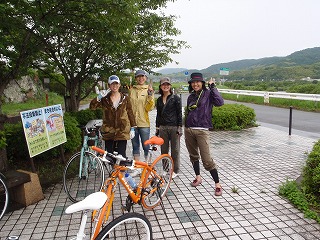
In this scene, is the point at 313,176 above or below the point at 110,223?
below

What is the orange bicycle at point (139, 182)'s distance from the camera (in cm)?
260

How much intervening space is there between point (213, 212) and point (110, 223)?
2128 mm

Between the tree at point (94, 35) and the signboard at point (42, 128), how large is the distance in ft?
4.56

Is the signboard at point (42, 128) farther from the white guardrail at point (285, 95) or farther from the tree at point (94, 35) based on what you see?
the white guardrail at point (285, 95)

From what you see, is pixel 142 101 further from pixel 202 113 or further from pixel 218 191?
pixel 218 191

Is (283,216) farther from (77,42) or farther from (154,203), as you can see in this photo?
(77,42)

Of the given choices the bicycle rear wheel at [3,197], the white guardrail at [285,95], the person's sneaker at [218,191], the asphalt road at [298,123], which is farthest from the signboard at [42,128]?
the white guardrail at [285,95]

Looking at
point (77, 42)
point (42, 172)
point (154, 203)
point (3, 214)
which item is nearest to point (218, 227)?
point (154, 203)

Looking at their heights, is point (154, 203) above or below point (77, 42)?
below

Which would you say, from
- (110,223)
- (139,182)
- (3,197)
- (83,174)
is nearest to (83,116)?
(83,174)

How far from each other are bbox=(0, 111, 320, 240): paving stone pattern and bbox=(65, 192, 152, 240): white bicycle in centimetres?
72

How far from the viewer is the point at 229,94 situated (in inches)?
1046

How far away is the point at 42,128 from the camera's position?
4.66 m

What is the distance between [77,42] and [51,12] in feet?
13.9
